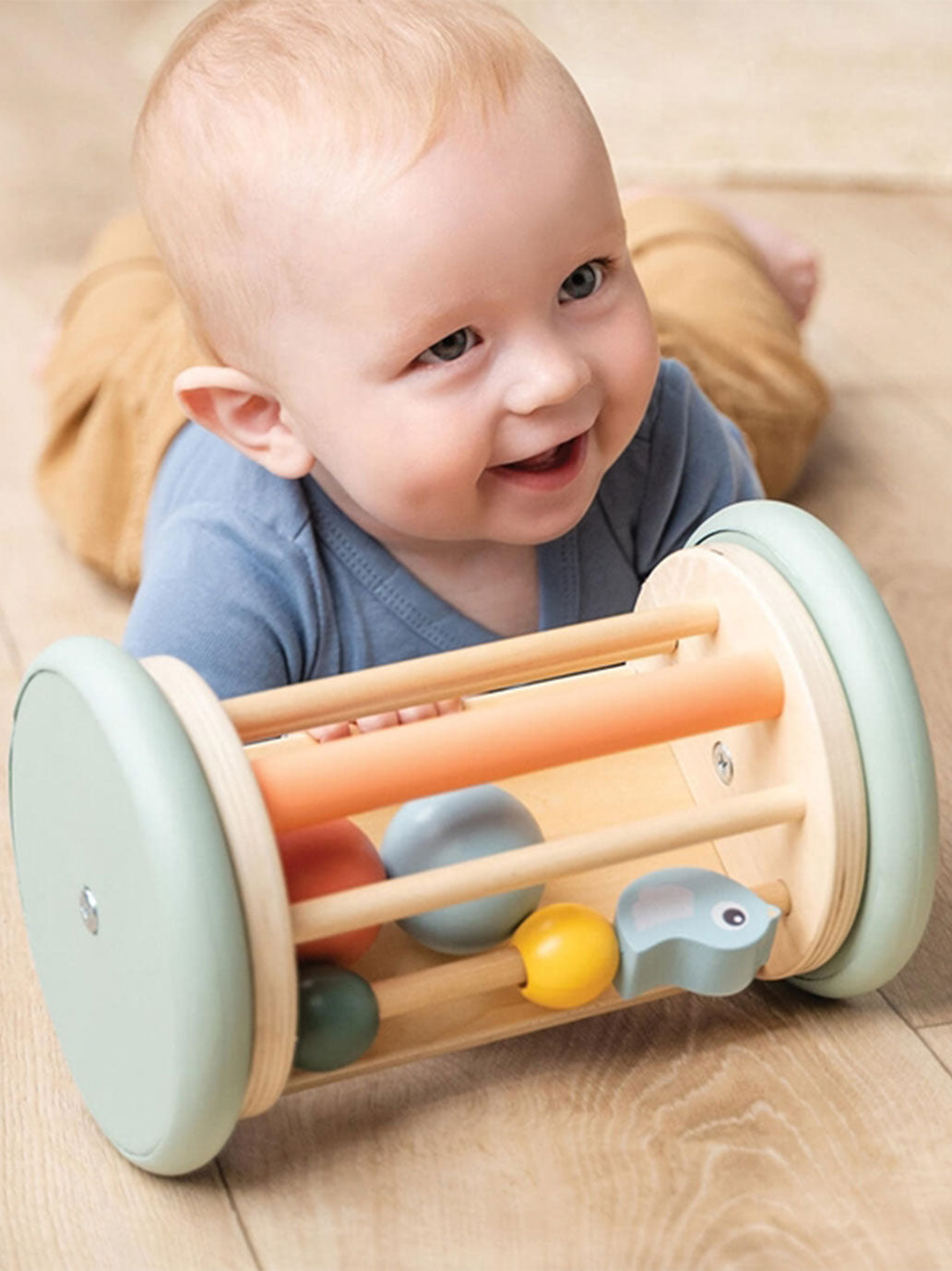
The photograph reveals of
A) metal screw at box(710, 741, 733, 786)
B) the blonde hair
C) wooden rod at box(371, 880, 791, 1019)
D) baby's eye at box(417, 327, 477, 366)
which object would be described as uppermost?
the blonde hair

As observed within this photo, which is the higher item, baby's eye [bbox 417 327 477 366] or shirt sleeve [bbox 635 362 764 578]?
baby's eye [bbox 417 327 477 366]

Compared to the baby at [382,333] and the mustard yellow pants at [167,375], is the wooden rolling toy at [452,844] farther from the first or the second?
the mustard yellow pants at [167,375]

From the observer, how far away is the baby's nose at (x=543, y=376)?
0.75m

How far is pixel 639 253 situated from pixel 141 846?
84 centimetres

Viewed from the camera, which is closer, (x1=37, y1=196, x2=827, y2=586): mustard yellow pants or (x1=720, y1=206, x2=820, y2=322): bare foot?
(x1=37, y1=196, x2=827, y2=586): mustard yellow pants

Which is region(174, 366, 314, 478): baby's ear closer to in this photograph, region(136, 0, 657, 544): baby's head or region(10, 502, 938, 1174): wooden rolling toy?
region(136, 0, 657, 544): baby's head

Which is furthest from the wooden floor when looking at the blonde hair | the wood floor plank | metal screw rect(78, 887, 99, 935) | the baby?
the blonde hair

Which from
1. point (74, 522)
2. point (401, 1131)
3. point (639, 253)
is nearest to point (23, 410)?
point (74, 522)

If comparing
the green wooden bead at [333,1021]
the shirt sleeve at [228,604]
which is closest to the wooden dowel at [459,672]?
the green wooden bead at [333,1021]

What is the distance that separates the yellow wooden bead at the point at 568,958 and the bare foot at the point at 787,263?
2.62 ft

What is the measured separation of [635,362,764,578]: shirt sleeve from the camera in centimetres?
98

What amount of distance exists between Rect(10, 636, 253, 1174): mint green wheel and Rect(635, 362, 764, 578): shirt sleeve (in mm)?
436

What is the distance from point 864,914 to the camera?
0.67 meters

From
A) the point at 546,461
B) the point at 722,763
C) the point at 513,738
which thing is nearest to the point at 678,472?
the point at 546,461
